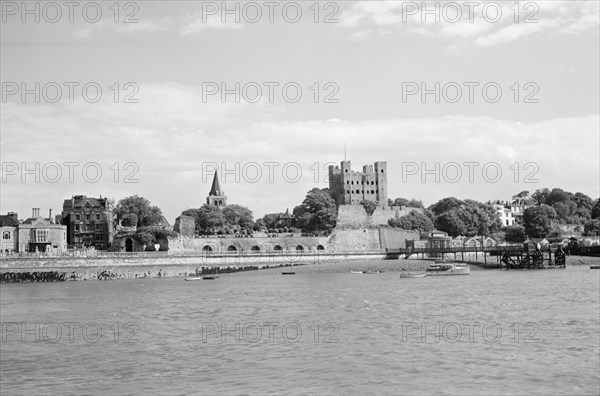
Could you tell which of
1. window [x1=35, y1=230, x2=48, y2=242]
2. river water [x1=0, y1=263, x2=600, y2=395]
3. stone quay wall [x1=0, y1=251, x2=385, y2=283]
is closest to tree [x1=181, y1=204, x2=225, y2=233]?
stone quay wall [x1=0, y1=251, x2=385, y2=283]

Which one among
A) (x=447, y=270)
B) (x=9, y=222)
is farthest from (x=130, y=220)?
(x=447, y=270)

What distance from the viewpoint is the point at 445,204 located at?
155 meters

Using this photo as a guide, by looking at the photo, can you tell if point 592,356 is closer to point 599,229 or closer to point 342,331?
point 342,331

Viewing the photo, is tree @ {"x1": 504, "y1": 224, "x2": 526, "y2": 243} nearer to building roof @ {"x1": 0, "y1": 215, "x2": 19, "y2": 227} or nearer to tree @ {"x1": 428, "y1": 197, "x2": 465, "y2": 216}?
tree @ {"x1": 428, "y1": 197, "x2": 465, "y2": 216}

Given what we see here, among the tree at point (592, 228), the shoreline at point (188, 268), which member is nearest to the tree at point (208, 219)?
the shoreline at point (188, 268)

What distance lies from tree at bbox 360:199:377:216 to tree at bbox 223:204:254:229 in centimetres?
2045

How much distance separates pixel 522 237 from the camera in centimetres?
13750

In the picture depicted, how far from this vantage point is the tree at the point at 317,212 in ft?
404

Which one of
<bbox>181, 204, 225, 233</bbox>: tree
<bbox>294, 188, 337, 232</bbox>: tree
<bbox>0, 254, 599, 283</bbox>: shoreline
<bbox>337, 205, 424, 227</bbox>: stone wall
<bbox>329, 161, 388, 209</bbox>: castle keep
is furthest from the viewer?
<bbox>329, 161, 388, 209</bbox>: castle keep

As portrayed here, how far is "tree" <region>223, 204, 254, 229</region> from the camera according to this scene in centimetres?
13350

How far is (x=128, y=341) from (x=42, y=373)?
627 centimetres

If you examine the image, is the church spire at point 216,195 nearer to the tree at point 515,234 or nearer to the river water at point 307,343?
the tree at point 515,234

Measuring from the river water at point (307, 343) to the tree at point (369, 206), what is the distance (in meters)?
77.7

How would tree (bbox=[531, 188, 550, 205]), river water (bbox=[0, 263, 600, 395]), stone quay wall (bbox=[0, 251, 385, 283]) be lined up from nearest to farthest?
river water (bbox=[0, 263, 600, 395]) < stone quay wall (bbox=[0, 251, 385, 283]) < tree (bbox=[531, 188, 550, 205])
